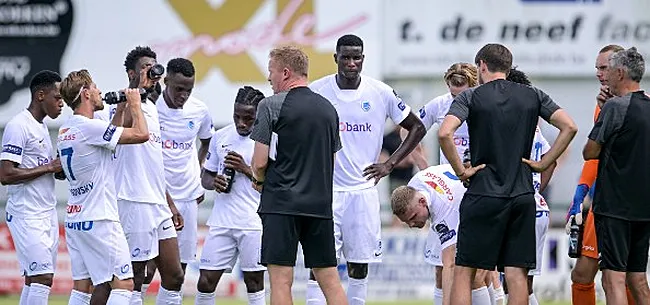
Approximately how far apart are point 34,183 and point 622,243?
5.54 meters

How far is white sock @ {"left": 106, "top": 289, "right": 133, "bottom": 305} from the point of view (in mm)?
11289

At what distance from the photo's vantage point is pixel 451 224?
12.0m

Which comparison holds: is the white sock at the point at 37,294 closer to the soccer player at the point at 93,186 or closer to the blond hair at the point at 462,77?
the soccer player at the point at 93,186

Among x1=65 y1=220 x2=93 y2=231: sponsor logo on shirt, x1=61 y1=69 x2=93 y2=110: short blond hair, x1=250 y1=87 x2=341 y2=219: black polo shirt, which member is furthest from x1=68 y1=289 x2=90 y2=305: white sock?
x1=250 y1=87 x2=341 y2=219: black polo shirt

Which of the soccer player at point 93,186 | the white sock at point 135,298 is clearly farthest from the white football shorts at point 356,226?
the soccer player at point 93,186

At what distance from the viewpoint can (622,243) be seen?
11.0 metres

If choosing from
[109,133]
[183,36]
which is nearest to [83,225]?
[109,133]

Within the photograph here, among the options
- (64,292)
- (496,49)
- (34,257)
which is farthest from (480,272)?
(64,292)

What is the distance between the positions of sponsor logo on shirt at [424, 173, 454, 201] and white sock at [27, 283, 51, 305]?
12.2 feet

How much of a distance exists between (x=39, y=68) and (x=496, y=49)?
14.4m

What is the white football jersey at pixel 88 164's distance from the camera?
36.6ft

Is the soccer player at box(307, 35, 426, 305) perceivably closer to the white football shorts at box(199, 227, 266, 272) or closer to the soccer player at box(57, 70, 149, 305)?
the white football shorts at box(199, 227, 266, 272)

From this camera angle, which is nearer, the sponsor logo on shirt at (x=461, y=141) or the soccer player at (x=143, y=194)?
the soccer player at (x=143, y=194)

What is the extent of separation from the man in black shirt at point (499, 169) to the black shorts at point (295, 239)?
1.07 m
